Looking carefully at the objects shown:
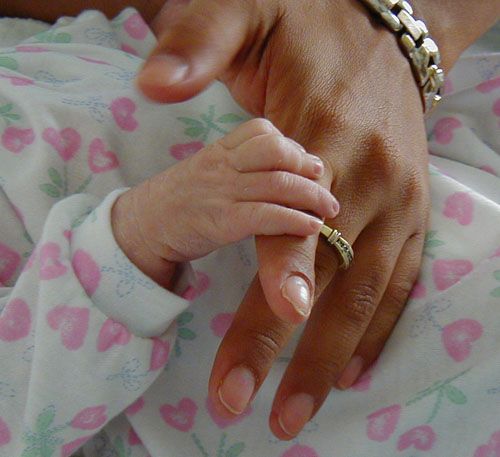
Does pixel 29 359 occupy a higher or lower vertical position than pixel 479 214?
lower

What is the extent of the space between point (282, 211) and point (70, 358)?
0.66 ft

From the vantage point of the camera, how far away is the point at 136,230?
0.57m

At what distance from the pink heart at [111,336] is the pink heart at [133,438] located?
10 centimetres

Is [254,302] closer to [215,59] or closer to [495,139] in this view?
[215,59]

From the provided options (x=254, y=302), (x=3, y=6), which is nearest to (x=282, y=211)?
(x=254, y=302)

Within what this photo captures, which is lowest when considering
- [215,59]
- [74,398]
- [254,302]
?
[74,398]

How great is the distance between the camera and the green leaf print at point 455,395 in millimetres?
568

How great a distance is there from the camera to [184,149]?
2.27 ft

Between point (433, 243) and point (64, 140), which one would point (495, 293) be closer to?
point (433, 243)

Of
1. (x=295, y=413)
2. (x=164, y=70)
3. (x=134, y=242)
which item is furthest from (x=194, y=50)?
(x=295, y=413)

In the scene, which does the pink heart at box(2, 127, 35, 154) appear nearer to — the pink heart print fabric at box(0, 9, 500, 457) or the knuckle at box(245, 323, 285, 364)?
the pink heart print fabric at box(0, 9, 500, 457)

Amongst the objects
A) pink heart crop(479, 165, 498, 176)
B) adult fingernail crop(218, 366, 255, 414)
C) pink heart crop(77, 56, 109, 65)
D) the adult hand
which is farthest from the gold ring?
pink heart crop(77, 56, 109, 65)

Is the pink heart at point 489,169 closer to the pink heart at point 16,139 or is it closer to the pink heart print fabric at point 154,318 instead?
the pink heart print fabric at point 154,318

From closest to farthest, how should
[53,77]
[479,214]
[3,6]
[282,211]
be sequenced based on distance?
[282,211] → [479,214] → [53,77] → [3,6]
